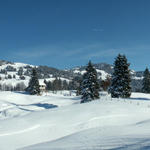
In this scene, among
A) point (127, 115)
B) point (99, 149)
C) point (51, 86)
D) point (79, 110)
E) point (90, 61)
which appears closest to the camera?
point (99, 149)

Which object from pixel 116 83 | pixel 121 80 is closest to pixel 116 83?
pixel 116 83

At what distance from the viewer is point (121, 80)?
34.7 m

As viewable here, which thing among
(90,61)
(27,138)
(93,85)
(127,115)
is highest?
(90,61)

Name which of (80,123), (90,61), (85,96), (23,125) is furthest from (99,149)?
(90,61)

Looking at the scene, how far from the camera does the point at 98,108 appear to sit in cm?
1499

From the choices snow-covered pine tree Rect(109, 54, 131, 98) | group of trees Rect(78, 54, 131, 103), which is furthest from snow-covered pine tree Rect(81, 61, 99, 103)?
snow-covered pine tree Rect(109, 54, 131, 98)

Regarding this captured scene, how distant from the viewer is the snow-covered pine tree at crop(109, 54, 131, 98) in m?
34.5

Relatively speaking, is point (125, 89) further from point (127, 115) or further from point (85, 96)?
point (127, 115)

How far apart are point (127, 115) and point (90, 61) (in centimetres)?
2461

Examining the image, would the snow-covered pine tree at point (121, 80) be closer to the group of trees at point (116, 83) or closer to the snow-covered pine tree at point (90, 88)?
the group of trees at point (116, 83)

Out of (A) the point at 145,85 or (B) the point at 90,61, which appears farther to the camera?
(A) the point at 145,85

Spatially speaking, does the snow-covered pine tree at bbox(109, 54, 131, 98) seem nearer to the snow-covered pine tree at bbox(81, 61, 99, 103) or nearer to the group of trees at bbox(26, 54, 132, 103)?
the group of trees at bbox(26, 54, 132, 103)

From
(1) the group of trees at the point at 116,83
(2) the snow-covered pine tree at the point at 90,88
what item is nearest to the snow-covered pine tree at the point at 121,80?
(1) the group of trees at the point at 116,83

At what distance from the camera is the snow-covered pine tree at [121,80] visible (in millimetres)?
34469
